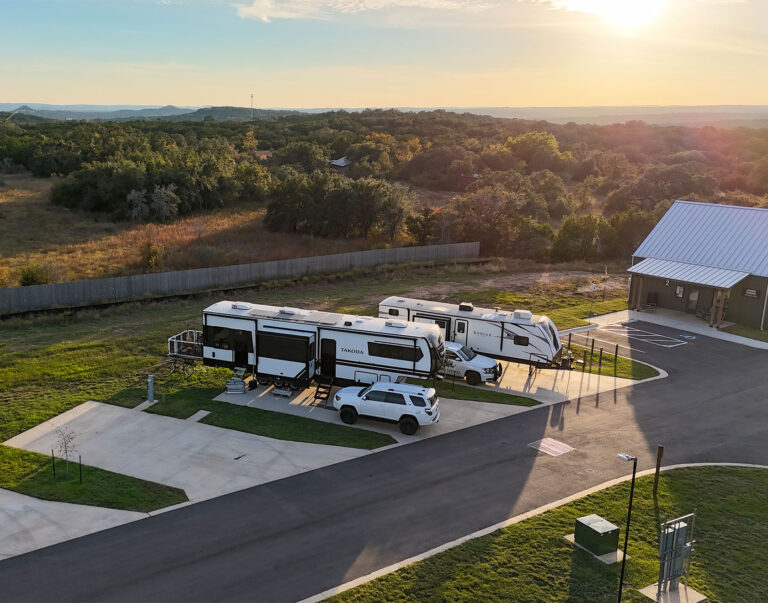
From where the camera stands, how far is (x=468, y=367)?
26922 millimetres

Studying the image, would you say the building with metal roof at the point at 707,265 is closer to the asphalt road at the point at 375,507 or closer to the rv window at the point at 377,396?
the asphalt road at the point at 375,507

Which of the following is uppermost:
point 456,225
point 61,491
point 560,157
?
point 560,157

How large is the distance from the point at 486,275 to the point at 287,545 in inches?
1472

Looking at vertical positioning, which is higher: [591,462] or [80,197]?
[80,197]

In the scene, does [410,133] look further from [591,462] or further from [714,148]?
[591,462]

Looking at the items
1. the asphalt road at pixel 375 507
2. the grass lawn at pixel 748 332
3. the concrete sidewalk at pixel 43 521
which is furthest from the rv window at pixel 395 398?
the grass lawn at pixel 748 332

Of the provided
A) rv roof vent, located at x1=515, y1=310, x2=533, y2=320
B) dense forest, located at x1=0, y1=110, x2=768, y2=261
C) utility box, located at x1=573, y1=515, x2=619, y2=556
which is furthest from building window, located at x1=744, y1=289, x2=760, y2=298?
utility box, located at x1=573, y1=515, x2=619, y2=556

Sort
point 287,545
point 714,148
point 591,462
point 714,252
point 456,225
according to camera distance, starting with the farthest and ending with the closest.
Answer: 1. point 714,148
2. point 456,225
3. point 714,252
4. point 591,462
5. point 287,545

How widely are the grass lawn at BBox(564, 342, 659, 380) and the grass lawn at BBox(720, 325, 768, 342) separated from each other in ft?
31.2

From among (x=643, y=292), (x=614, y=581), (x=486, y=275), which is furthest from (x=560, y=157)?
(x=614, y=581)

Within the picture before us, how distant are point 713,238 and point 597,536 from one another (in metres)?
31.6

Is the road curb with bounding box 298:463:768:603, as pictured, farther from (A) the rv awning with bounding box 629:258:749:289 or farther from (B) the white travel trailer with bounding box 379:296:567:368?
(A) the rv awning with bounding box 629:258:749:289

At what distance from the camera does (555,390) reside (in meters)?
26.9

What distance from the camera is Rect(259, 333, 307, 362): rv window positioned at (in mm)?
24609
